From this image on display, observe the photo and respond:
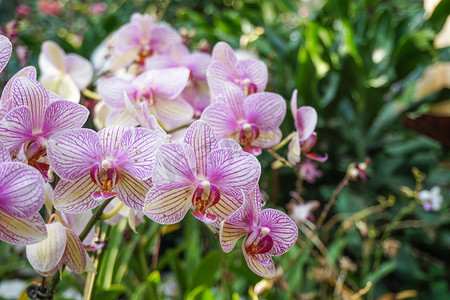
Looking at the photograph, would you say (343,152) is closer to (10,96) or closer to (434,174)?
(434,174)

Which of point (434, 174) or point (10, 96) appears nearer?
point (10, 96)

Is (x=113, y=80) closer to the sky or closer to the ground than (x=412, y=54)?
closer to the sky

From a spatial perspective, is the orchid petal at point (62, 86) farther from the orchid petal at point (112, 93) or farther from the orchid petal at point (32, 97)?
the orchid petal at point (32, 97)

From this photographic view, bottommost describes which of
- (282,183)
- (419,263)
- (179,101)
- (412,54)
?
(419,263)

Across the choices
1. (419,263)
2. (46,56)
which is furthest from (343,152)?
(46,56)

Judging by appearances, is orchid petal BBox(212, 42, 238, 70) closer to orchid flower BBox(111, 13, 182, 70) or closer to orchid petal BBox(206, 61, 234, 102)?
orchid petal BBox(206, 61, 234, 102)

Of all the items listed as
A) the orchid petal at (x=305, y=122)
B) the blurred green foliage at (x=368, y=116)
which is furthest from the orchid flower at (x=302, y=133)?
the blurred green foliage at (x=368, y=116)
